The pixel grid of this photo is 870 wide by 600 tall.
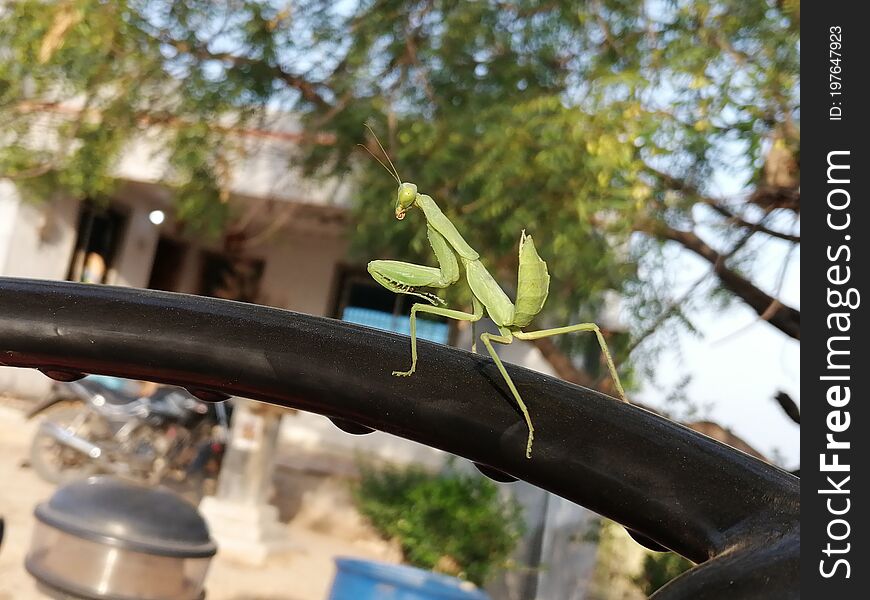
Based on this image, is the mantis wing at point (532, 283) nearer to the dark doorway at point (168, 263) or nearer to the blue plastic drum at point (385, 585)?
the blue plastic drum at point (385, 585)

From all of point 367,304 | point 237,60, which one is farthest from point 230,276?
point 237,60

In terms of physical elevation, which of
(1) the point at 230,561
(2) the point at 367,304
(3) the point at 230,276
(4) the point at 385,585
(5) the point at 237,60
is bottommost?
(1) the point at 230,561

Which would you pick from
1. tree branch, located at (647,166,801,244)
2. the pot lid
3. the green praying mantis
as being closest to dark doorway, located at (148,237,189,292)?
the pot lid

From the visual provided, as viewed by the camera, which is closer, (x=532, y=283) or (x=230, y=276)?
(x=532, y=283)

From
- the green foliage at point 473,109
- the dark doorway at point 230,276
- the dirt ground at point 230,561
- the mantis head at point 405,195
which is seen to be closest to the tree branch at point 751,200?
the green foliage at point 473,109

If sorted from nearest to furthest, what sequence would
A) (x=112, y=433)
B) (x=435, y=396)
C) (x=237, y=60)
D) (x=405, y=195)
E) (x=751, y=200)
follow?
(x=435, y=396)
(x=405, y=195)
(x=751, y=200)
(x=237, y=60)
(x=112, y=433)

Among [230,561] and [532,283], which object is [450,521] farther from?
[532,283]
